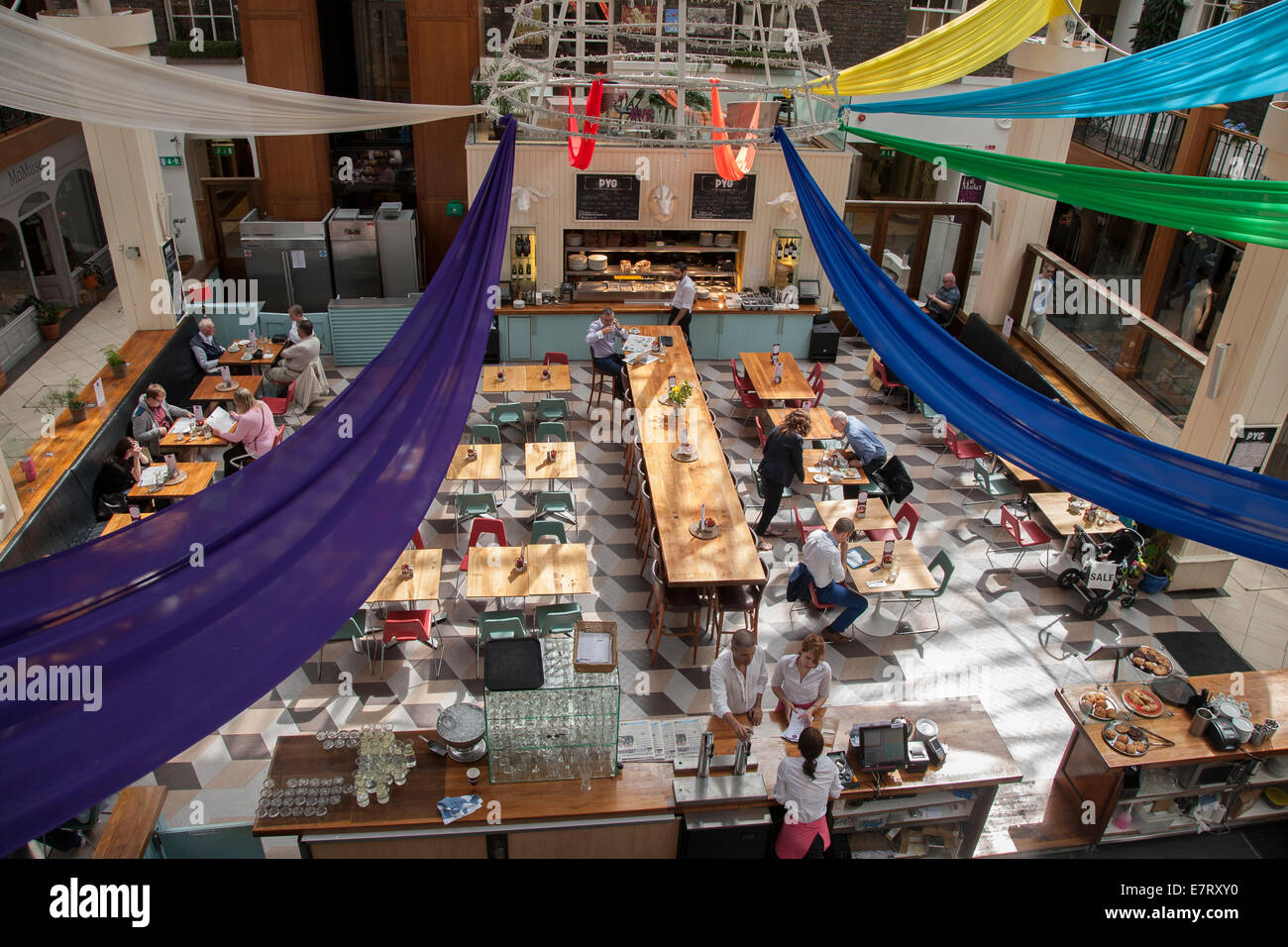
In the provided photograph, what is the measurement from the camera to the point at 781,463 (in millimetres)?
8875

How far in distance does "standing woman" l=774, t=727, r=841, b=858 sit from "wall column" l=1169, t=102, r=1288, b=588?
207 inches

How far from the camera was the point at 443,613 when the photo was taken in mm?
8250

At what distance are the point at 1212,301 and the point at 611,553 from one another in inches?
383

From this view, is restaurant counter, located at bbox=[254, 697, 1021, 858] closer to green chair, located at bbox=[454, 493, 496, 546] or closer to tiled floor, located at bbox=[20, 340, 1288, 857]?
tiled floor, located at bbox=[20, 340, 1288, 857]

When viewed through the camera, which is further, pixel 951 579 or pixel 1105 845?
pixel 951 579

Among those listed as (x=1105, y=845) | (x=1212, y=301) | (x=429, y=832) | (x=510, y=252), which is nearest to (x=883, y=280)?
(x=429, y=832)

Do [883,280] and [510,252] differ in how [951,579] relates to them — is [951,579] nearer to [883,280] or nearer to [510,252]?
[883,280]

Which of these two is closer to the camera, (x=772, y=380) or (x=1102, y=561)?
(x=1102, y=561)

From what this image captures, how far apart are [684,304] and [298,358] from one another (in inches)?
183

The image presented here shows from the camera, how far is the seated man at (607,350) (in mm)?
11125

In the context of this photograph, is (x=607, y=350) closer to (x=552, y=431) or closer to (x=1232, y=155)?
(x=552, y=431)

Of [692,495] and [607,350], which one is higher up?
[607,350]

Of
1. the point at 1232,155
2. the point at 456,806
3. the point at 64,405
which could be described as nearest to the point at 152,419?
the point at 64,405

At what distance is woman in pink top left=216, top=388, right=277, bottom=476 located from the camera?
30.5 ft
